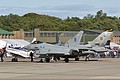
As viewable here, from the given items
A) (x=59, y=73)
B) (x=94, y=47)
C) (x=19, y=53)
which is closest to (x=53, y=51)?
(x=19, y=53)

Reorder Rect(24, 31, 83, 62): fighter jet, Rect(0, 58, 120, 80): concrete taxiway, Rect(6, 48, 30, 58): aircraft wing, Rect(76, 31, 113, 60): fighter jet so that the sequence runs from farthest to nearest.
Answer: Rect(6, 48, 30, 58): aircraft wing → Rect(76, 31, 113, 60): fighter jet → Rect(24, 31, 83, 62): fighter jet → Rect(0, 58, 120, 80): concrete taxiway

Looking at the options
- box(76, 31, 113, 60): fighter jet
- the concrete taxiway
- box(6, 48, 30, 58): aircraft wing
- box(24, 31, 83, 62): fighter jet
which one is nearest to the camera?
the concrete taxiway

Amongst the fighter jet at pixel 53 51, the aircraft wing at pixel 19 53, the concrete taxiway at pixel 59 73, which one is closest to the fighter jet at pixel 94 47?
the fighter jet at pixel 53 51

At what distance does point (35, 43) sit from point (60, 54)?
3.53 m

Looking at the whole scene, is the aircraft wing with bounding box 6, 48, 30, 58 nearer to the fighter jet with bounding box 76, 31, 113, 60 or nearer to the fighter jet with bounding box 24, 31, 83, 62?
the fighter jet with bounding box 24, 31, 83, 62

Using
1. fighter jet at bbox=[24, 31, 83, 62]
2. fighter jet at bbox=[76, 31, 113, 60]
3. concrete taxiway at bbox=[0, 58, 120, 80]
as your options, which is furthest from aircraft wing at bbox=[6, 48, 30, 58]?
concrete taxiway at bbox=[0, 58, 120, 80]

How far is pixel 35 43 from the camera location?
166 feet

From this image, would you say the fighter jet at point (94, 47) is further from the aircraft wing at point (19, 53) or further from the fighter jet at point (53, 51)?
the aircraft wing at point (19, 53)

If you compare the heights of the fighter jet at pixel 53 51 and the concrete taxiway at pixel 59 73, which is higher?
the fighter jet at pixel 53 51

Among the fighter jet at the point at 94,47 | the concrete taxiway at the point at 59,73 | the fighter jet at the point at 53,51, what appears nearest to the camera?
the concrete taxiway at the point at 59,73

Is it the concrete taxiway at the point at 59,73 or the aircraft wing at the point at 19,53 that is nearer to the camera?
the concrete taxiway at the point at 59,73

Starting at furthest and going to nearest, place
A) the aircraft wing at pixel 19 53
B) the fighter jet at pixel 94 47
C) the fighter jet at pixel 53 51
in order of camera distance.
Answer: the aircraft wing at pixel 19 53 < the fighter jet at pixel 94 47 < the fighter jet at pixel 53 51

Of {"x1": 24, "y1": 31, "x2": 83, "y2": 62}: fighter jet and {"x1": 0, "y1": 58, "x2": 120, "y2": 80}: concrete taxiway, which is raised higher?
{"x1": 24, "y1": 31, "x2": 83, "y2": 62}: fighter jet

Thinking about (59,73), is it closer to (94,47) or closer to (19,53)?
(19,53)
